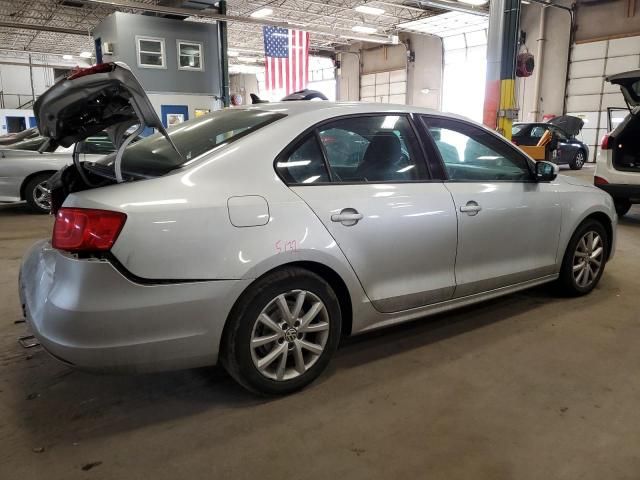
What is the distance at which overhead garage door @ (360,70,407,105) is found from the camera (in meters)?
23.7

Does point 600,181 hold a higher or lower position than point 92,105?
lower

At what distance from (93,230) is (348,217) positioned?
3.59 feet

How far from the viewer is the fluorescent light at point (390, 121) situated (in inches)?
107

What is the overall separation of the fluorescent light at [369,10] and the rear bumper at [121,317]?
723 inches

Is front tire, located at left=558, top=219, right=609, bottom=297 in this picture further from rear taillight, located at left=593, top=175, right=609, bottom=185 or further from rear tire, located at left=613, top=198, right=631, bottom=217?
rear tire, located at left=613, top=198, right=631, bottom=217

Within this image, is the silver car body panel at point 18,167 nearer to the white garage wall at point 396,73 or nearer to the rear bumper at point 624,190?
the rear bumper at point 624,190

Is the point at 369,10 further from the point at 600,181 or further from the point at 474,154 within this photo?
the point at 474,154

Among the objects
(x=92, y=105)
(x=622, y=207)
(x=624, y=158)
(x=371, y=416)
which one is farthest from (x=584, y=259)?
(x=622, y=207)

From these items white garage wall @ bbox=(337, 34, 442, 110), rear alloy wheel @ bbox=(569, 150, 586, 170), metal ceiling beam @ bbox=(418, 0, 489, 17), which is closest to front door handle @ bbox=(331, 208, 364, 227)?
metal ceiling beam @ bbox=(418, 0, 489, 17)

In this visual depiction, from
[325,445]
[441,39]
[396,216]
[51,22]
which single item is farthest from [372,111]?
[51,22]

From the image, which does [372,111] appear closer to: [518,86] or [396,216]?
[396,216]

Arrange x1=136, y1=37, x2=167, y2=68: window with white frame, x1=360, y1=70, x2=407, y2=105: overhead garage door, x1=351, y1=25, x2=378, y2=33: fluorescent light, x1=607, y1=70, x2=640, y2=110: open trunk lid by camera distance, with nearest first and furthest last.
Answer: x1=607, y1=70, x2=640, y2=110: open trunk lid, x1=136, y1=37, x2=167, y2=68: window with white frame, x1=351, y1=25, x2=378, y2=33: fluorescent light, x1=360, y1=70, x2=407, y2=105: overhead garage door

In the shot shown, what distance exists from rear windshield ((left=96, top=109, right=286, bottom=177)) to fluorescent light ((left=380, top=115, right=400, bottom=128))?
0.60m

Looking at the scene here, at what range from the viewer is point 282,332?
2.26 metres
